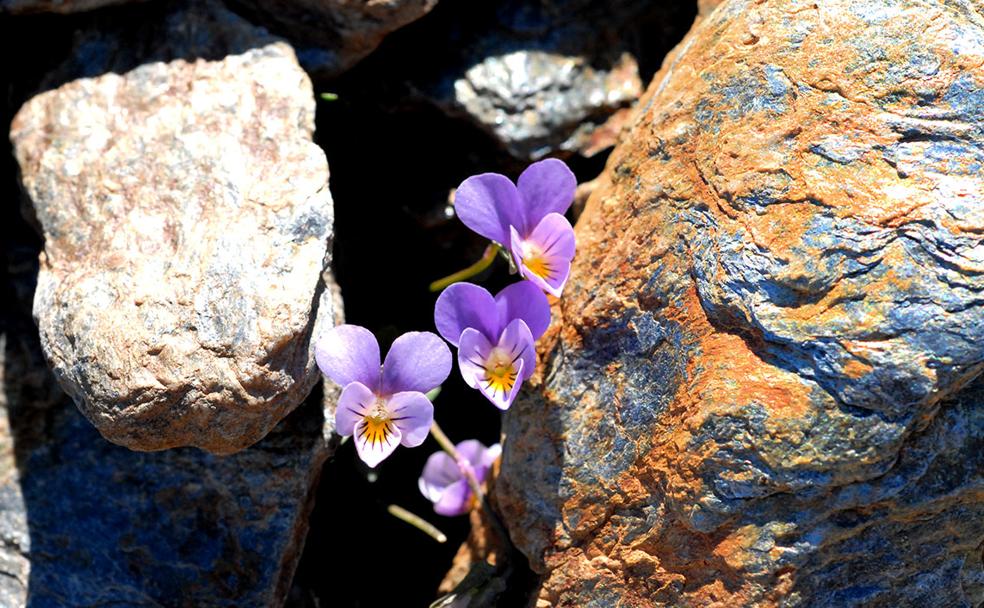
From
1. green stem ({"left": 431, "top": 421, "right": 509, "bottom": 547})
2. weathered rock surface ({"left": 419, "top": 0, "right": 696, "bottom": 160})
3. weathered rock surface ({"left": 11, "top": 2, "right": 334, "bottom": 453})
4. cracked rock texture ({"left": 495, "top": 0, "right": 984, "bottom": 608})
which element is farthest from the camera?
weathered rock surface ({"left": 419, "top": 0, "right": 696, "bottom": 160})

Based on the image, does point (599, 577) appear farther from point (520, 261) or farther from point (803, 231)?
point (803, 231)

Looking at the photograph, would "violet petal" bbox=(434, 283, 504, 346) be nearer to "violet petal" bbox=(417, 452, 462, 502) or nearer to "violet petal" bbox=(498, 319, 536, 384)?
"violet petal" bbox=(498, 319, 536, 384)

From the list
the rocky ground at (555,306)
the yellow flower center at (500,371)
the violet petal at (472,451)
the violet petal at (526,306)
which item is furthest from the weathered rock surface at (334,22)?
the violet petal at (472,451)

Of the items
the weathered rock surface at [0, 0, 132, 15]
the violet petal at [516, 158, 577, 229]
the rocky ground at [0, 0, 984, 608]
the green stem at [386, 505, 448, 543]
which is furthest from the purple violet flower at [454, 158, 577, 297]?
the weathered rock surface at [0, 0, 132, 15]

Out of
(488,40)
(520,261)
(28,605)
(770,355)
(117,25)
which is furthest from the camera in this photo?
A: (488,40)

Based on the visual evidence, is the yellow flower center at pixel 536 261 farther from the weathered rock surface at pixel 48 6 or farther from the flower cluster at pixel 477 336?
the weathered rock surface at pixel 48 6

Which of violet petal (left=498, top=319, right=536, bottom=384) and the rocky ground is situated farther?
violet petal (left=498, top=319, right=536, bottom=384)

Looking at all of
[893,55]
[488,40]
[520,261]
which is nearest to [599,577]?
[520,261]
